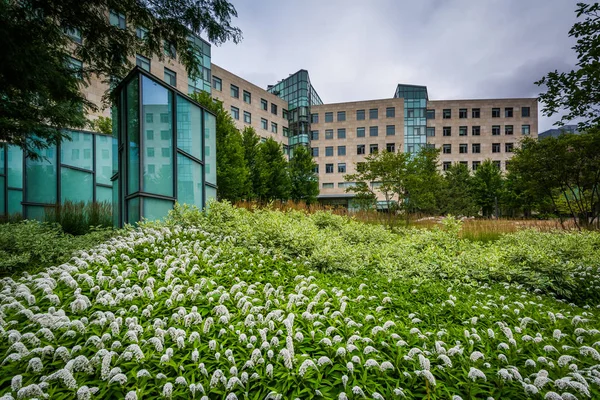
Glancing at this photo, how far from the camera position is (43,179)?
11359mm

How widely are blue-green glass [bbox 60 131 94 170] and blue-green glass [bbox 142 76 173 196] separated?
7.28m

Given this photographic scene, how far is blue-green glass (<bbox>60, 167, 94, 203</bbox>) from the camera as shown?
11606 millimetres

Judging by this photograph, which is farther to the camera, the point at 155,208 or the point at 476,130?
the point at 476,130

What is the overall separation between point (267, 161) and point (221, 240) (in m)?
18.3

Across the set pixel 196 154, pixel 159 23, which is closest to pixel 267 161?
pixel 196 154

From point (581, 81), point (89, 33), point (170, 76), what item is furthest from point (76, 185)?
point (170, 76)

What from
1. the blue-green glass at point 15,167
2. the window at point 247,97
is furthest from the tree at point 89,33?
the window at point 247,97

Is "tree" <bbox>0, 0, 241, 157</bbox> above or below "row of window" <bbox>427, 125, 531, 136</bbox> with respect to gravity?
below

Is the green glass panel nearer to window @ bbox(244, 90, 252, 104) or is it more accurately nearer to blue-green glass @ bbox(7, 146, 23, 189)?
blue-green glass @ bbox(7, 146, 23, 189)

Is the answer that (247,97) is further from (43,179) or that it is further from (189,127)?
(189,127)

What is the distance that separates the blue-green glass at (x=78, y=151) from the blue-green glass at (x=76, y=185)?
13.6 inches

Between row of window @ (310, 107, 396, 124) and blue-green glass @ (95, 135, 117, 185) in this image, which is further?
row of window @ (310, 107, 396, 124)

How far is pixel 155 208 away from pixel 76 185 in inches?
306

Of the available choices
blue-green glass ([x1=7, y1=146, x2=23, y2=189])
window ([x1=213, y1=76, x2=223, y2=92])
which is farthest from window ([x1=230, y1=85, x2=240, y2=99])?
blue-green glass ([x1=7, y1=146, x2=23, y2=189])
